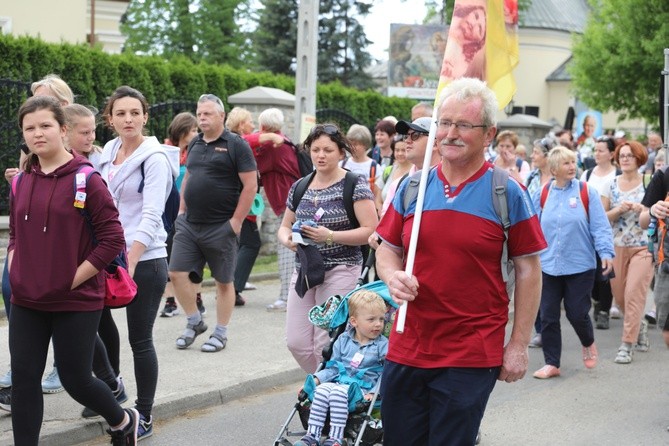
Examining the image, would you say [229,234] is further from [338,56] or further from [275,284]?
[338,56]

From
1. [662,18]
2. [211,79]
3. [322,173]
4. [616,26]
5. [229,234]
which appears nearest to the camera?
[322,173]

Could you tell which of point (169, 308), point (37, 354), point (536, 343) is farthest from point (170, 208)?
point (536, 343)

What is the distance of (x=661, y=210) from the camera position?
287 inches

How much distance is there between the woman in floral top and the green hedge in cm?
745

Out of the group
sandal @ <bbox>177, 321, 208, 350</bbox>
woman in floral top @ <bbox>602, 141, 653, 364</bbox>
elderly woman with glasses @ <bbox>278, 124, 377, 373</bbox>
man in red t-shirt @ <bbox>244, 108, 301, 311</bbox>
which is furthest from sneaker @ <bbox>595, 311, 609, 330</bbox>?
elderly woman with glasses @ <bbox>278, 124, 377, 373</bbox>

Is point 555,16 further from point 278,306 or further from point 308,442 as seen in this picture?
point 308,442

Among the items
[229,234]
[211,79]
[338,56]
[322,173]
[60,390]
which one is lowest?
[60,390]

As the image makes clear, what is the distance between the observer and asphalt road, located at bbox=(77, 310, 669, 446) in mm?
6852

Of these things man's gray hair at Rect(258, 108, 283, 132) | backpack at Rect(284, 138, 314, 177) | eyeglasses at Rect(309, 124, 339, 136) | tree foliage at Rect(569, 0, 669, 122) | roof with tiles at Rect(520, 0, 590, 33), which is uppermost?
roof with tiles at Rect(520, 0, 590, 33)

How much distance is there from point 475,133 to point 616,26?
34007mm

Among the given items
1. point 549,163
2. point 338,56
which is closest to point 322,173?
point 549,163

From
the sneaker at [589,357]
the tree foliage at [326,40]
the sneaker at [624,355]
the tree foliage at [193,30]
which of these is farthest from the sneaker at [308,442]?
the tree foliage at [193,30]

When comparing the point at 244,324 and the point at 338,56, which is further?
the point at 338,56

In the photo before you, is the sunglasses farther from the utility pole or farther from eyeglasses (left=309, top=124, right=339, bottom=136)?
eyeglasses (left=309, top=124, right=339, bottom=136)
